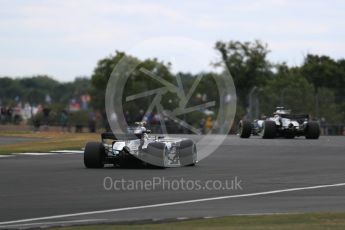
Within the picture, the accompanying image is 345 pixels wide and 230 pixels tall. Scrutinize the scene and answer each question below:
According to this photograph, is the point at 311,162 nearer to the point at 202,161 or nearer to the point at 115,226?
the point at 202,161

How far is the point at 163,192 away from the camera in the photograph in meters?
17.4

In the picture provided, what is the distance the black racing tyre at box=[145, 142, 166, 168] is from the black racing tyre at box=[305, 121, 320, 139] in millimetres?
19616

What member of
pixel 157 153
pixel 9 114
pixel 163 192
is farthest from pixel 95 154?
pixel 9 114

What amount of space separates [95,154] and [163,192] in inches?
247

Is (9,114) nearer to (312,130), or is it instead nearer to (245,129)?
(245,129)

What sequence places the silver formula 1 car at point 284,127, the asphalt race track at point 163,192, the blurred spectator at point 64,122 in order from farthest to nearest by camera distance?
1. the blurred spectator at point 64,122
2. the silver formula 1 car at point 284,127
3. the asphalt race track at point 163,192

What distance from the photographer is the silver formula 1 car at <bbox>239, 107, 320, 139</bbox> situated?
1662 inches

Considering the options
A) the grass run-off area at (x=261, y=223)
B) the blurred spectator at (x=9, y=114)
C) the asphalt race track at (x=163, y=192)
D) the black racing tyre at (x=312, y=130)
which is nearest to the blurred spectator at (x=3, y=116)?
the blurred spectator at (x=9, y=114)

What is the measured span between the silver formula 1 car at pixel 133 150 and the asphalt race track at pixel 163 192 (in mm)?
368

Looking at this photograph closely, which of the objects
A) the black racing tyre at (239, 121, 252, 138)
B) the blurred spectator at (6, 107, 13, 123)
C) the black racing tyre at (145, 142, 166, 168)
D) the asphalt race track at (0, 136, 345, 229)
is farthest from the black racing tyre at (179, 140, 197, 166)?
the blurred spectator at (6, 107, 13, 123)

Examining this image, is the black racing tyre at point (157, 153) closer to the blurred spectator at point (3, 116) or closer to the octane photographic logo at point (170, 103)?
the octane photographic logo at point (170, 103)

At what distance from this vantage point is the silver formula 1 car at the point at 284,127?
139 ft

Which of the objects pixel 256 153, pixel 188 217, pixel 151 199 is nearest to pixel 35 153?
pixel 256 153

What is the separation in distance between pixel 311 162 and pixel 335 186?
7620 mm
